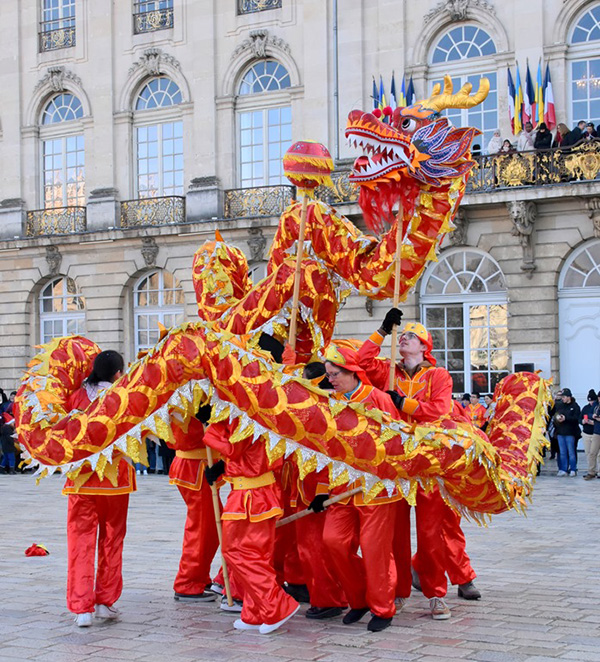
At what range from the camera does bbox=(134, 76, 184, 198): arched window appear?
26172 millimetres

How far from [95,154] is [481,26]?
31.5 ft

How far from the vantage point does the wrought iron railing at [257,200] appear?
960 inches

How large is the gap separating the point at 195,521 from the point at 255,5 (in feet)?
64.0

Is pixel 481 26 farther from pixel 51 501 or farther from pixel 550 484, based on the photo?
pixel 51 501

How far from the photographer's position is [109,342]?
26391 mm

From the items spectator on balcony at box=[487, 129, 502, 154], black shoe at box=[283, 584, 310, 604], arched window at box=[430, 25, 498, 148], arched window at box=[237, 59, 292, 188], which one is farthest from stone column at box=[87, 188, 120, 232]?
black shoe at box=[283, 584, 310, 604]

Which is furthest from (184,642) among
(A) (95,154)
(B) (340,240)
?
(A) (95,154)

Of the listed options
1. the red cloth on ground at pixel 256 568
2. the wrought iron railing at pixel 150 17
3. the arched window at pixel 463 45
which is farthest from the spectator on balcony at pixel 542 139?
the red cloth on ground at pixel 256 568

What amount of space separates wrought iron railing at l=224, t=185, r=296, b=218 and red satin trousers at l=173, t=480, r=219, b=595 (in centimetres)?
1712

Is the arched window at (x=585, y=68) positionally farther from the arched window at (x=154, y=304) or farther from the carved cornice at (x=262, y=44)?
the arched window at (x=154, y=304)

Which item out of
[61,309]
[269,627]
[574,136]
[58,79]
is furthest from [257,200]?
[269,627]

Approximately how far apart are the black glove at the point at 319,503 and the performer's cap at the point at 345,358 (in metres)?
0.70

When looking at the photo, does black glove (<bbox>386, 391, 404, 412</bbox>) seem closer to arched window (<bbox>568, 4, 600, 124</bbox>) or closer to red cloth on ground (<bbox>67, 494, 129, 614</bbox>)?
red cloth on ground (<bbox>67, 494, 129, 614</bbox>)

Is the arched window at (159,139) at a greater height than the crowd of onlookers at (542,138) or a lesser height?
greater
